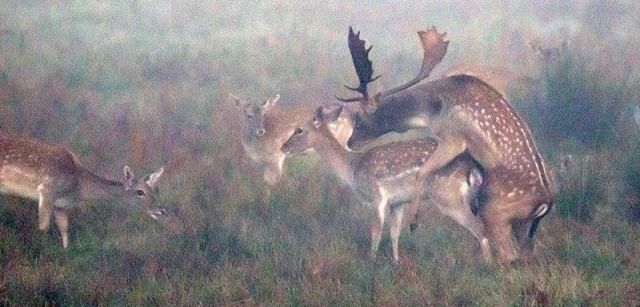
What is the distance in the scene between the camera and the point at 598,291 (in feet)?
13.4

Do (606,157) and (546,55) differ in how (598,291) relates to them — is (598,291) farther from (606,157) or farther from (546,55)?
(546,55)

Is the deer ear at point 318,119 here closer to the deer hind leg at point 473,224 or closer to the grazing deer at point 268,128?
the grazing deer at point 268,128

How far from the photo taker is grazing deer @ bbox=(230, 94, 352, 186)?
21.1 feet

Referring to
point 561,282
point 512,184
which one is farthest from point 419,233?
point 561,282

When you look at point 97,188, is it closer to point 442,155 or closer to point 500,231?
point 442,155

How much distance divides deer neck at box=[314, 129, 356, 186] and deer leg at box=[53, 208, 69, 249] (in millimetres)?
1575

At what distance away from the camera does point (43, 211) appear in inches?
196

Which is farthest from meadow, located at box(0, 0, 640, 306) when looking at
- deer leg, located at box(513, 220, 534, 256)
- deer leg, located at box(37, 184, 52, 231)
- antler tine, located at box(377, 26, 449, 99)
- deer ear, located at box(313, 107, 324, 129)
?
antler tine, located at box(377, 26, 449, 99)

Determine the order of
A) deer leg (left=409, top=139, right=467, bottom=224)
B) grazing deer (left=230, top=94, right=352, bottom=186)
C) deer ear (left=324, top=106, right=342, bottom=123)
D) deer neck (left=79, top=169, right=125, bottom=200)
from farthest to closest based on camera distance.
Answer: grazing deer (left=230, top=94, right=352, bottom=186) → deer ear (left=324, top=106, right=342, bottom=123) → deer neck (left=79, top=169, right=125, bottom=200) → deer leg (left=409, top=139, right=467, bottom=224)

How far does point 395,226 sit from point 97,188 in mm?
1787

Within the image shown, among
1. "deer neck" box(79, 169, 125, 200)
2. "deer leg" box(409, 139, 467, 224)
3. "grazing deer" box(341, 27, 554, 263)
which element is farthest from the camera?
"deer neck" box(79, 169, 125, 200)

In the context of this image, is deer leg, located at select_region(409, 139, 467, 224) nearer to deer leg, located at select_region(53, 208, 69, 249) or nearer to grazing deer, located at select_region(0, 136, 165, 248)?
grazing deer, located at select_region(0, 136, 165, 248)

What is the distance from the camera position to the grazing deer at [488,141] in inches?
181

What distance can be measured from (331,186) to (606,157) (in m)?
1.84
